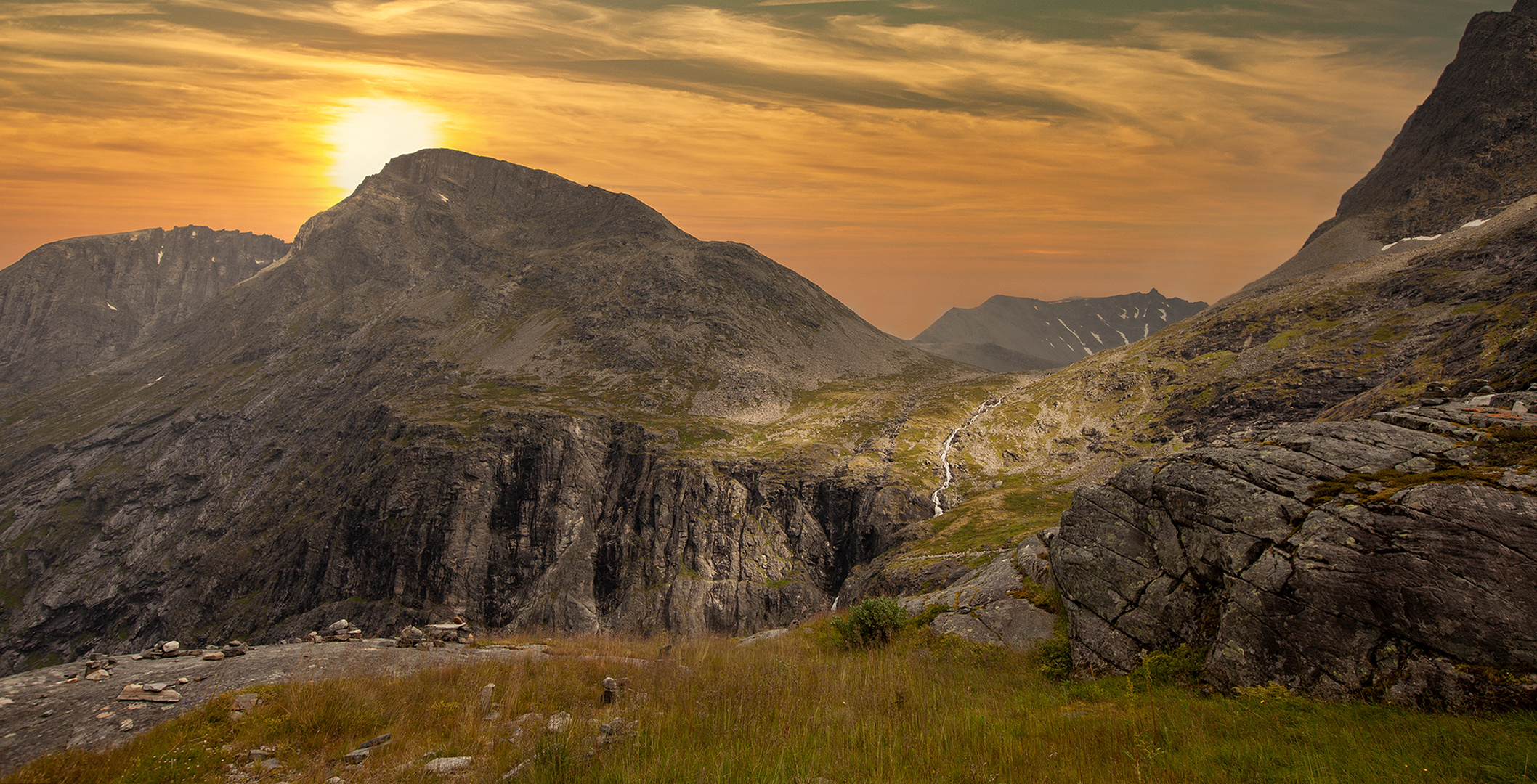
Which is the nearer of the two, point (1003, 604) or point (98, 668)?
point (98, 668)

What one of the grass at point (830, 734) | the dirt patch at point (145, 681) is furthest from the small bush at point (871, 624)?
the dirt patch at point (145, 681)

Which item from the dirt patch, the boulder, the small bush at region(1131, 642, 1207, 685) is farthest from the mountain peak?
the dirt patch

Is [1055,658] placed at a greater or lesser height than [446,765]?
lesser

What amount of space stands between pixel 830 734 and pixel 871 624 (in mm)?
11939

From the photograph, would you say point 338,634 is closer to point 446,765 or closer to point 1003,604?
point 446,765

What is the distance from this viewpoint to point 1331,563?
1170cm

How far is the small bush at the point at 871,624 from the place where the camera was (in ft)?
66.4

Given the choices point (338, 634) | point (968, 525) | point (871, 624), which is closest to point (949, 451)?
point (968, 525)

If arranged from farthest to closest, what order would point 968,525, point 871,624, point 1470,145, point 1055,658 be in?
point 1470,145, point 968,525, point 871,624, point 1055,658

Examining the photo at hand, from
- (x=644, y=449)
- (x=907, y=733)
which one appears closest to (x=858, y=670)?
(x=907, y=733)

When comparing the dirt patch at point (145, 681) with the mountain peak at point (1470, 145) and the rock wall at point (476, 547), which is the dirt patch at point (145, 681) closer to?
the rock wall at point (476, 547)

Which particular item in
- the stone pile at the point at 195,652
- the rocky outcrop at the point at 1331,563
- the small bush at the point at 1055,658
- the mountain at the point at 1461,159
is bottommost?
the stone pile at the point at 195,652

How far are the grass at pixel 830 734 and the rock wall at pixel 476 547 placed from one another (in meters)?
89.0

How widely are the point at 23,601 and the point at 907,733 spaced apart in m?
278
